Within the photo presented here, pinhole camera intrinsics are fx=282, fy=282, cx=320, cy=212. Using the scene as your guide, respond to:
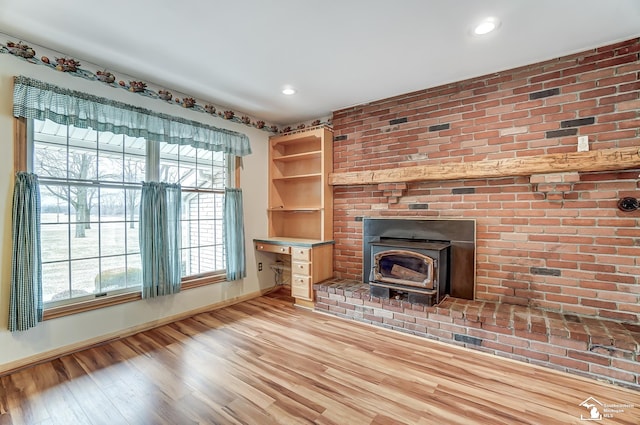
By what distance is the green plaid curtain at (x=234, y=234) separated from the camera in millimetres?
3678

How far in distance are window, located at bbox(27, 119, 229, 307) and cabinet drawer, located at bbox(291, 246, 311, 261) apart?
1.25 meters

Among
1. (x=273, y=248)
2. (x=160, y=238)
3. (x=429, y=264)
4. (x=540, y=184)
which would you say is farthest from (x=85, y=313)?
(x=540, y=184)

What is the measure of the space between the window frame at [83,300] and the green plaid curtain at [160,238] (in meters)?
0.19

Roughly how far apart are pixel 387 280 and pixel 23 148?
3.39 metres

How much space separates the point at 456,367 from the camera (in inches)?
88.7

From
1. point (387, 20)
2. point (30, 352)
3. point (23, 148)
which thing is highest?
point (387, 20)

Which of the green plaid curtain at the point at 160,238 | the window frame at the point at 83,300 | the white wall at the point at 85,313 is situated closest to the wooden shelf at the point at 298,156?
the white wall at the point at 85,313

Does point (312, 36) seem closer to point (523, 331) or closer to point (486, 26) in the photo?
point (486, 26)

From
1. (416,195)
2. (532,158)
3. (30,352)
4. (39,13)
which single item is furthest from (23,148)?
(532,158)

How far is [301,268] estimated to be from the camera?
363 cm

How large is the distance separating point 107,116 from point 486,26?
3.28m

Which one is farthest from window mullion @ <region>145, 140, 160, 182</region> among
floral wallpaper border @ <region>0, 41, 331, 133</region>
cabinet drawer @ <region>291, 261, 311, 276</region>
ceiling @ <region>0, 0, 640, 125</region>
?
cabinet drawer @ <region>291, 261, 311, 276</region>

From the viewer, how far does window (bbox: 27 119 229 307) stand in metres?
2.41

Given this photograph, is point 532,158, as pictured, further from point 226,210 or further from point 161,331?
point 161,331
